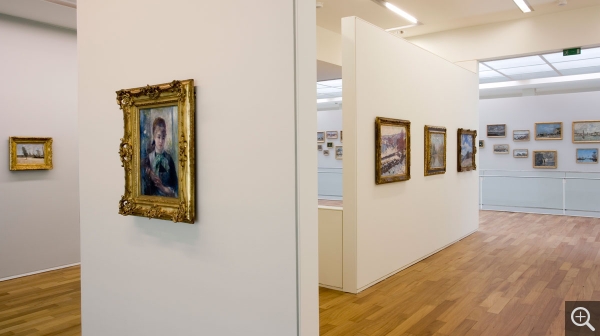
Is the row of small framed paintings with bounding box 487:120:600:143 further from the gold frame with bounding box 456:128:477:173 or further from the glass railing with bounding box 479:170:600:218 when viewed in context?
the gold frame with bounding box 456:128:477:173

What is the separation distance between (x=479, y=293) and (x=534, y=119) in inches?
501

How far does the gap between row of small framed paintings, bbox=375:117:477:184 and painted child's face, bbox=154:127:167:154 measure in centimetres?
500

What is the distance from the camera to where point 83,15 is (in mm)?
5277

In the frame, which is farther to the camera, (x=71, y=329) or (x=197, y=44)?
(x=71, y=329)

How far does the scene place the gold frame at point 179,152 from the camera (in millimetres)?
4125

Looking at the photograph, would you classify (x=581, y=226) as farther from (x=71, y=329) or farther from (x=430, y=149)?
(x=71, y=329)

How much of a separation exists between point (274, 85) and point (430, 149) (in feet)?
25.6

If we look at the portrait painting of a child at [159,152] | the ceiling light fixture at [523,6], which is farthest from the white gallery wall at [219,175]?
the ceiling light fixture at [523,6]

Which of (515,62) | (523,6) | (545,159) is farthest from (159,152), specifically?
(545,159)

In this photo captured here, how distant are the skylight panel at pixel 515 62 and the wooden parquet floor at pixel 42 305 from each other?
1550cm

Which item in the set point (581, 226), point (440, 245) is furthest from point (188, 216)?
point (581, 226)

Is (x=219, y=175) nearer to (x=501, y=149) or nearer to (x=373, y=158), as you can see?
(x=373, y=158)

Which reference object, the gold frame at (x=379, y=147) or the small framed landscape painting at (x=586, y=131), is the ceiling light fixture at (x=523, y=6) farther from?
the small framed landscape painting at (x=586, y=131)

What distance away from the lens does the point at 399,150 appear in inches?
367
